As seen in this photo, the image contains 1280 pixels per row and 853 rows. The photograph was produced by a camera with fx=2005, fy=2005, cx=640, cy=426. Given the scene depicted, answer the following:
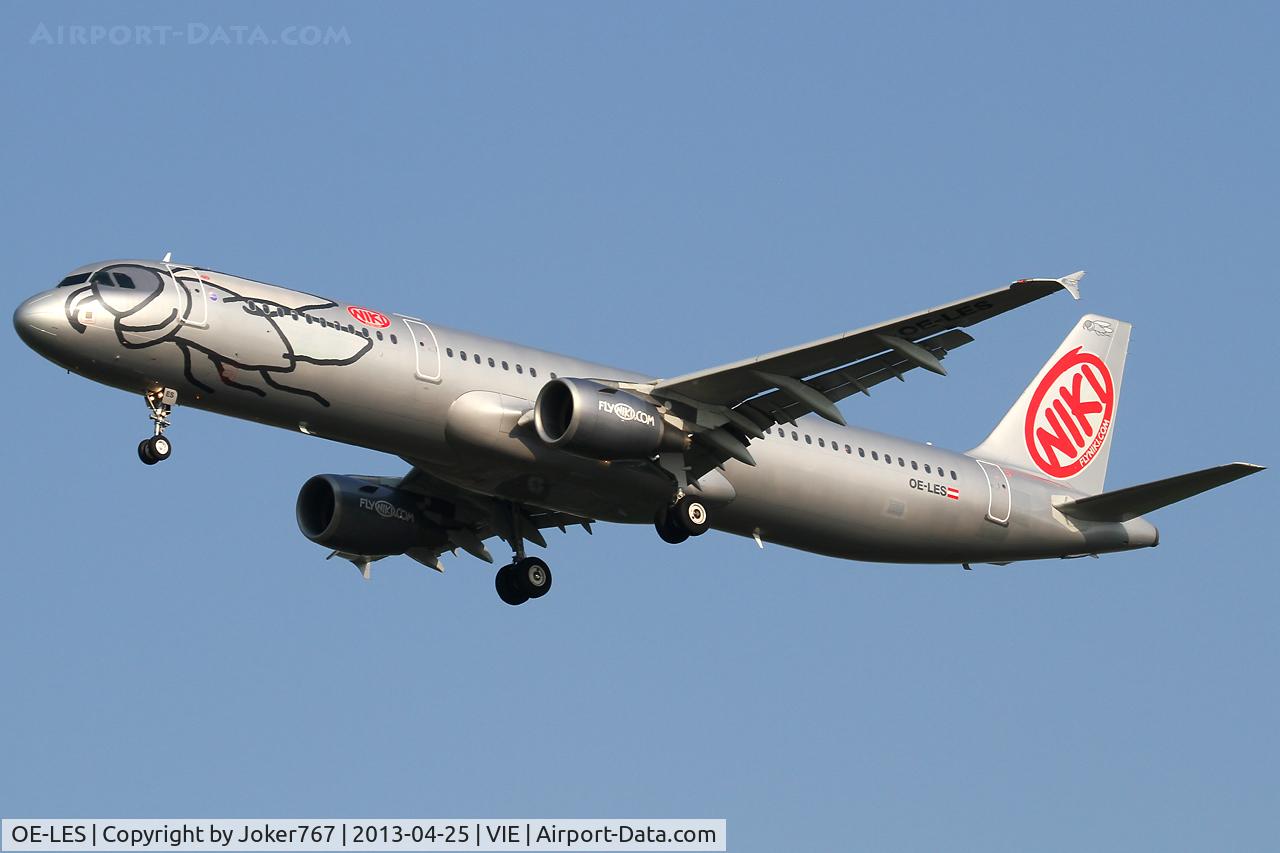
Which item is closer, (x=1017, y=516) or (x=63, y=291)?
(x=63, y=291)

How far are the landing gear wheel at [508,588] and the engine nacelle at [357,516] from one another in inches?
77.1

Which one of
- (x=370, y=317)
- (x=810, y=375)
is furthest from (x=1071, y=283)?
(x=370, y=317)

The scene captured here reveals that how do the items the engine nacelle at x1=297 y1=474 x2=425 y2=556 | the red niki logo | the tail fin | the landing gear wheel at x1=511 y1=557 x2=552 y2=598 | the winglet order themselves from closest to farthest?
the winglet, the engine nacelle at x1=297 y1=474 x2=425 y2=556, the landing gear wheel at x1=511 y1=557 x2=552 y2=598, the tail fin, the red niki logo

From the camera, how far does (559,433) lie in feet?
125

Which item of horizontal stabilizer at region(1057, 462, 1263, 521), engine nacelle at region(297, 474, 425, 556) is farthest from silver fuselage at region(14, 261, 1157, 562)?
engine nacelle at region(297, 474, 425, 556)

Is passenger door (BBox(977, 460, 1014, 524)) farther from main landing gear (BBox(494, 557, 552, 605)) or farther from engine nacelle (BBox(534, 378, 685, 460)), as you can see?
main landing gear (BBox(494, 557, 552, 605))

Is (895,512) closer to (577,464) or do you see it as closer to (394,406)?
(577,464)

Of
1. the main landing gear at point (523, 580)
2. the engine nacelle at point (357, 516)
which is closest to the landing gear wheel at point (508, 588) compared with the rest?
the main landing gear at point (523, 580)

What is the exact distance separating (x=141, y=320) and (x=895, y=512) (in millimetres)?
16305

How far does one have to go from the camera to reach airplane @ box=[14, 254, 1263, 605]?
36.7m

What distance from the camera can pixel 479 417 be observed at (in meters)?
38.0

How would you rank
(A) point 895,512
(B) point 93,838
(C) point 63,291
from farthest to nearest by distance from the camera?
(A) point 895,512 → (C) point 63,291 → (B) point 93,838

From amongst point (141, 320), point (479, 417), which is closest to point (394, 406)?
point (479, 417)

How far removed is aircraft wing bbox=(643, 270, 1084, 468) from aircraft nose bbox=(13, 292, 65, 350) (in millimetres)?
11278
